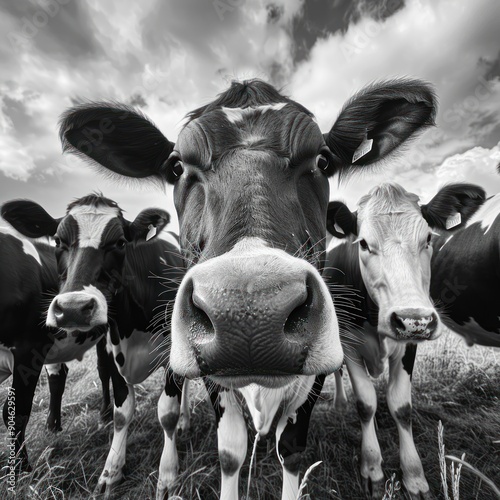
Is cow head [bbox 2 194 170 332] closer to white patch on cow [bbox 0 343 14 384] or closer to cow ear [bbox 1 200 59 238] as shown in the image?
cow ear [bbox 1 200 59 238]

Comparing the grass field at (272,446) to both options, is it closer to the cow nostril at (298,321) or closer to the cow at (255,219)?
the cow at (255,219)

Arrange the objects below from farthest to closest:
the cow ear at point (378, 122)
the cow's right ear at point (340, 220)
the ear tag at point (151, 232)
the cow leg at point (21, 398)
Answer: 1. the ear tag at point (151, 232)
2. the cow's right ear at point (340, 220)
3. the cow leg at point (21, 398)
4. the cow ear at point (378, 122)

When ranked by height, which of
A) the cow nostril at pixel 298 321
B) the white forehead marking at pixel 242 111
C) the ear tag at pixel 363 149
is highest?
the white forehead marking at pixel 242 111

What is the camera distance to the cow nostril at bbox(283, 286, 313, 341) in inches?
46.7

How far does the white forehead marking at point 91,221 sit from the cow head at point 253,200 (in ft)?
3.12

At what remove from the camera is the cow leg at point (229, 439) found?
2.68 meters

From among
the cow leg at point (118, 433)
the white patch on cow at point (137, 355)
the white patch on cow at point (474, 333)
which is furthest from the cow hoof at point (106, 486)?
the white patch on cow at point (474, 333)

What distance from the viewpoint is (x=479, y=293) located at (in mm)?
4430

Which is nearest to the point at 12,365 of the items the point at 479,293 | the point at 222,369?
the point at 222,369

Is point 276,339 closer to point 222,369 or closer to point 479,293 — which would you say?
point 222,369

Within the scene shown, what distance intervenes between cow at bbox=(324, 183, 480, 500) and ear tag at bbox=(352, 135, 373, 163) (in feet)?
2.38

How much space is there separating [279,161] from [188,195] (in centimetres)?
66

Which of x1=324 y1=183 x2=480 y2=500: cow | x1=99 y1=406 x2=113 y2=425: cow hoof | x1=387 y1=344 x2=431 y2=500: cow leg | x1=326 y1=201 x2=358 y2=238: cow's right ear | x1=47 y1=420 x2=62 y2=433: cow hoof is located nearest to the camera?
x1=324 y1=183 x2=480 y2=500: cow

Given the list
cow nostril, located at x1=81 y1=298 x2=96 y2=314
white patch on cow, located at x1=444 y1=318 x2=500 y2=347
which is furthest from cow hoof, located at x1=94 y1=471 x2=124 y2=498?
white patch on cow, located at x1=444 y1=318 x2=500 y2=347
